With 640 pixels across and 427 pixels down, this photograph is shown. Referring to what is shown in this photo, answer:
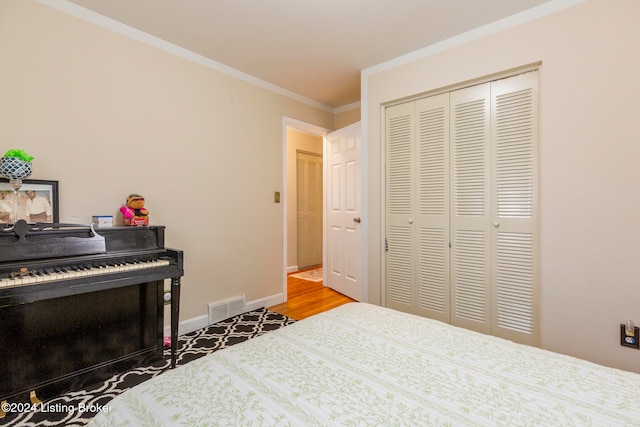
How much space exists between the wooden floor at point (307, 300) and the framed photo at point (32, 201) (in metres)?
2.17

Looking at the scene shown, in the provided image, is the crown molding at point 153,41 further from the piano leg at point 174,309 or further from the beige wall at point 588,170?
the beige wall at point 588,170

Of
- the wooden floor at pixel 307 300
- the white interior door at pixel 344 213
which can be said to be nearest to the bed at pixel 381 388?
the wooden floor at pixel 307 300

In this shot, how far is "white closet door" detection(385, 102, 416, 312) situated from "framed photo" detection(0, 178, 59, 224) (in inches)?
101

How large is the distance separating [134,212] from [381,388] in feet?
6.82

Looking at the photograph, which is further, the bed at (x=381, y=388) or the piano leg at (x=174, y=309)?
the piano leg at (x=174, y=309)

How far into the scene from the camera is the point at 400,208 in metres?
2.90

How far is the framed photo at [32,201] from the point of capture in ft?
5.76

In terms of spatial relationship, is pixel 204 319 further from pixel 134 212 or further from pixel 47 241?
pixel 47 241

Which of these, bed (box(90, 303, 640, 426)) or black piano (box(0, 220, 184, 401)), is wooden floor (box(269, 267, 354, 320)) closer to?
black piano (box(0, 220, 184, 401))

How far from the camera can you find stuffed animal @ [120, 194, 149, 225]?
218 centimetres

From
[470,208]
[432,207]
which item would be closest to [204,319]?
[432,207]

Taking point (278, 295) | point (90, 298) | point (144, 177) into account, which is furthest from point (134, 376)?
point (278, 295)

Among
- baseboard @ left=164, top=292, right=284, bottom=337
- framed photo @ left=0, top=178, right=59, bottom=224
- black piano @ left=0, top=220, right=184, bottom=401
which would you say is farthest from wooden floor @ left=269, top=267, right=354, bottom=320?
framed photo @ left=0, top=178, right=59, bottom=224

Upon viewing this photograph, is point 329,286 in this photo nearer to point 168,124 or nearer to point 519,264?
point 519,264
